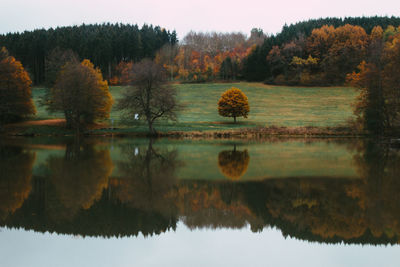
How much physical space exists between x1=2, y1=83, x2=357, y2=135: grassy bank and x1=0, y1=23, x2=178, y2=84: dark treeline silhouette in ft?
70.3

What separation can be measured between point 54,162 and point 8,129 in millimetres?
35266

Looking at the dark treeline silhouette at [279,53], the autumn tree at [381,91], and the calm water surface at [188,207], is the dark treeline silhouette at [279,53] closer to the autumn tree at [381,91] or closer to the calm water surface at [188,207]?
the autumn tree at [381,91]

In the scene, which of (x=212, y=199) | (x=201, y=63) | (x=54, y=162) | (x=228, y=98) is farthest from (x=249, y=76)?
(x=212, y=199)

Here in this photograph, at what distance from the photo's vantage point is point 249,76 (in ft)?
336

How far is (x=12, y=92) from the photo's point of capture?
55188 millimetres

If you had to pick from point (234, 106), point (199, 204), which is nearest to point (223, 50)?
point (234, 106)

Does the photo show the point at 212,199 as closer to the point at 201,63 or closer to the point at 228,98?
the point at 228,98

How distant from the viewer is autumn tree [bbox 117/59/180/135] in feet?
165

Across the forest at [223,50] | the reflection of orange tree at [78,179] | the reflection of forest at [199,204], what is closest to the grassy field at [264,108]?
the forest at [223,50]

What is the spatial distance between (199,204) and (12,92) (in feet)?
167

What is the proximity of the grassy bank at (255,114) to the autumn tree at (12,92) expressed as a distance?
2382 millimetres

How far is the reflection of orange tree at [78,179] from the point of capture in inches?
497

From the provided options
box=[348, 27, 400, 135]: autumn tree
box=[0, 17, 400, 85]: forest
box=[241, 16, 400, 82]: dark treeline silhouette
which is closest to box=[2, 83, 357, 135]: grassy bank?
box=[348, 27, 400, 135]: autumn tree

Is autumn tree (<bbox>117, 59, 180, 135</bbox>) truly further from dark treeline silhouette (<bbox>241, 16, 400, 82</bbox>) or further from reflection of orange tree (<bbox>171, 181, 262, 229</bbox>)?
dark treeline silhouette (<bbox>241, 16, 400, 82</bbox>)
